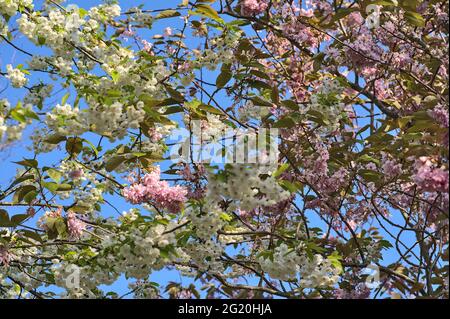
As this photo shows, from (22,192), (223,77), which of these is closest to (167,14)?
(223,77)

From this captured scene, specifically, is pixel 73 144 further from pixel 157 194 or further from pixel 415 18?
pixel 415 18

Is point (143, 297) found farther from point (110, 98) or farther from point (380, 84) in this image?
point (380, 84)

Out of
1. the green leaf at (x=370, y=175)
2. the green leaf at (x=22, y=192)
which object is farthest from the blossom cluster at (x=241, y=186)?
the green leaf at (x=22, y=192)

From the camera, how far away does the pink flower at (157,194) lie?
4117mm

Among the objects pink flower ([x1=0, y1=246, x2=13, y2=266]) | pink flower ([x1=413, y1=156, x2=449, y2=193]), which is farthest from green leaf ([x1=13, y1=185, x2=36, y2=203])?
pink flower ([x1=413, y1=156, x2=449, y2=193])

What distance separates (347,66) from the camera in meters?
5.25

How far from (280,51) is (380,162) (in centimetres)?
154

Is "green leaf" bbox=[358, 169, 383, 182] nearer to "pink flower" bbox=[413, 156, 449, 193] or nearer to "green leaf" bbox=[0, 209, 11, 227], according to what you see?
"pink flower" bbox=[413, 156, 449, 193]

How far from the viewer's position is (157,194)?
4156 millimetres

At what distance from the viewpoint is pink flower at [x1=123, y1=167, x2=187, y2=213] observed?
4.12 metres
